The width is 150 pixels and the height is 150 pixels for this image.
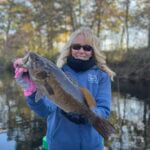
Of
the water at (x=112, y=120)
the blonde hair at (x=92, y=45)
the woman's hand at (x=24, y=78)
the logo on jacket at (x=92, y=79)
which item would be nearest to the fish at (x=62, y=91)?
the woman's hand at (x=24, y=78)

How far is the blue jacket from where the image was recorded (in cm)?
367

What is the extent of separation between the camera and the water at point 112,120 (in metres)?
11.4

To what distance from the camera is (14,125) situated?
13711 millimetres

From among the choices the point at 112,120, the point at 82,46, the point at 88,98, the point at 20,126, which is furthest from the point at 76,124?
the point at 112,120

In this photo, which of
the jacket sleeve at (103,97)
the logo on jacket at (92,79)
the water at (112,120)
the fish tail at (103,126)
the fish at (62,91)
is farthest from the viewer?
the water at (112,120)

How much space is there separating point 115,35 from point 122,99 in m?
18.5

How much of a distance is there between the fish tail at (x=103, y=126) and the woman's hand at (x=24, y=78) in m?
0.65

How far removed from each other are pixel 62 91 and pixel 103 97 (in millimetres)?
604

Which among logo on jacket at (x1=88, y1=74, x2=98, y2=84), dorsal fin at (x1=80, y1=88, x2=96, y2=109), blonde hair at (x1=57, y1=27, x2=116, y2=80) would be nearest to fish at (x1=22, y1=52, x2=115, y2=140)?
dorsal fin at (x1=80, y1=88, x2=96, y2=109)

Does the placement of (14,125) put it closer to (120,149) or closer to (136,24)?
(120,149)

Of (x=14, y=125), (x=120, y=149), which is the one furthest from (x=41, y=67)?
(x=14, y=125)

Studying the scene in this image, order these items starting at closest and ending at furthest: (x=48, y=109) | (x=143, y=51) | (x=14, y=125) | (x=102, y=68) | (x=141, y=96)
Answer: (x=48, y=109) < (x=102, y=68) < (x=14, y=125) < (x=141, y=96) < (x=143, y=51)

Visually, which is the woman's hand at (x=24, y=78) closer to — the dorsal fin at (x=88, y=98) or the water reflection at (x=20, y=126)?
the dorsal fin at (x=88, y=98)

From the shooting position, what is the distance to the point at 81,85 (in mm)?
3719
